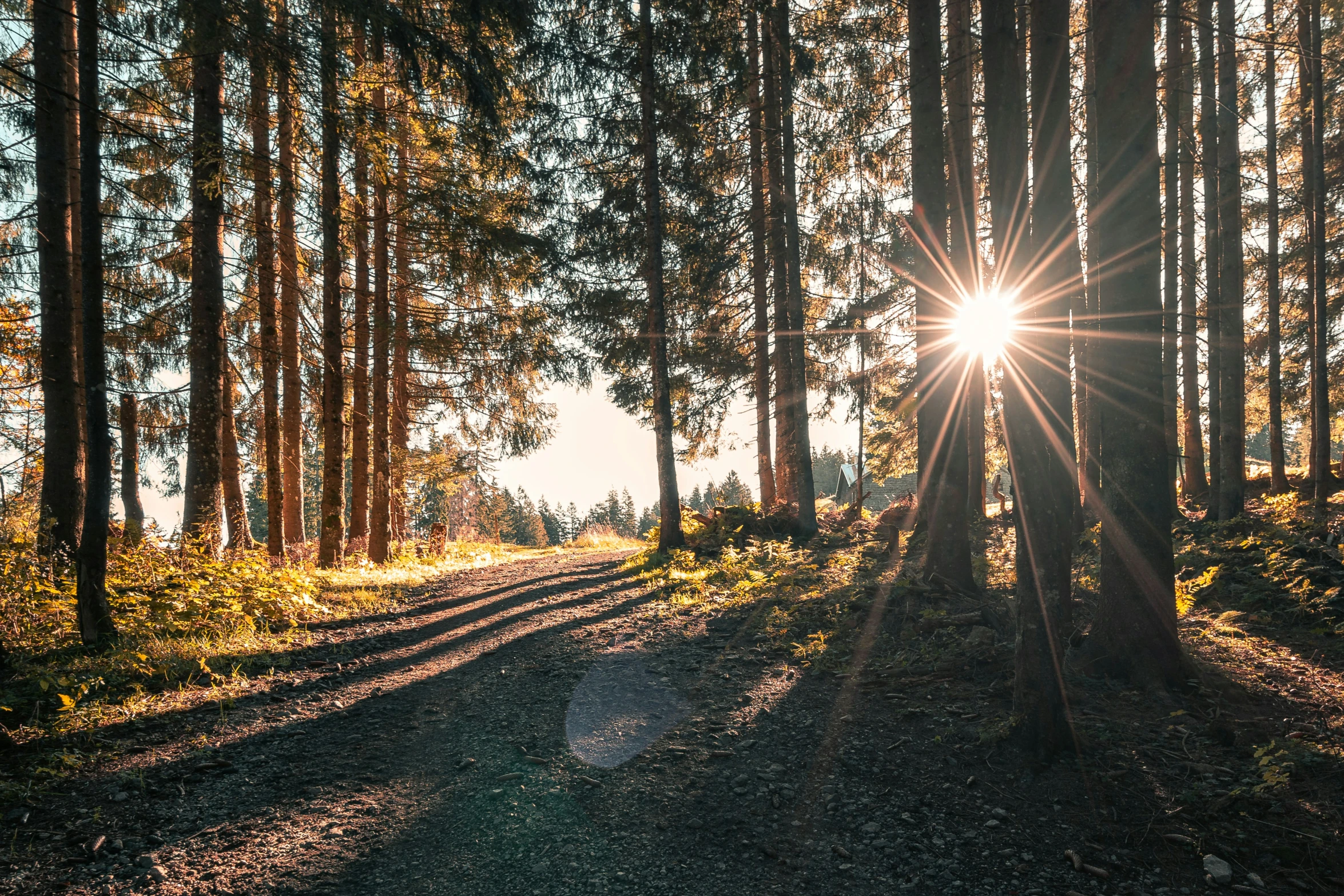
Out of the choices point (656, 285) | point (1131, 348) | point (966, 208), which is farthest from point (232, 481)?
point (1131, 348)

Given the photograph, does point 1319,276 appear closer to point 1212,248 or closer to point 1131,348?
point 1212,248

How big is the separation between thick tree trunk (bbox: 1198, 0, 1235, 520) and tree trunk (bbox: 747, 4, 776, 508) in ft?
27.1

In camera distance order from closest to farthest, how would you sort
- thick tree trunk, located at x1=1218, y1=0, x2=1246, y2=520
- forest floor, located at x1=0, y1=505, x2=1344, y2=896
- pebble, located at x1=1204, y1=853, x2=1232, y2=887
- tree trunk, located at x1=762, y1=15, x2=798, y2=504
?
pebble, located at x1=1204, y1=853, x2=1232, y2=887 → forest floor, located at x1=0, y1=505, x2=1344, y2=896 → thick tree trunk, located at x1=1218, y1=0, x2=1246, y2=520 → tree trunk, located at x1=762, y1=15, x2=798, y2=504

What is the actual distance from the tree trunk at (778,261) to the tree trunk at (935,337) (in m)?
5.00

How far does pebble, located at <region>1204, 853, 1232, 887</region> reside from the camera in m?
2.68

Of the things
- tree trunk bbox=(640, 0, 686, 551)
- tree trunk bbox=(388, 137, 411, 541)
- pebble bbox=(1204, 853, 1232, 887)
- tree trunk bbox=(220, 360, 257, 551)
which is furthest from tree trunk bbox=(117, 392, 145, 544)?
pebble bbox=(1204, 853, 1232, 887)

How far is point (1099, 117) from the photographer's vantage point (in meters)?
5.24

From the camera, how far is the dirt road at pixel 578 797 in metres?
2.78

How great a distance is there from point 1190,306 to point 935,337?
935 centimetres

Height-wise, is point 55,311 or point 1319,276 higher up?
point 1319,276

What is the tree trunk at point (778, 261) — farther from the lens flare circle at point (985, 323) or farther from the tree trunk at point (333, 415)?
the tree trunk at point (333, 415)

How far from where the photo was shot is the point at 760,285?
15.5 metres

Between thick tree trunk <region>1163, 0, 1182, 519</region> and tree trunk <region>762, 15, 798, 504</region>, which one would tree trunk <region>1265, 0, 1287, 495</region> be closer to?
thick tree trunk <region>1163, 0, 1182, 519</region>

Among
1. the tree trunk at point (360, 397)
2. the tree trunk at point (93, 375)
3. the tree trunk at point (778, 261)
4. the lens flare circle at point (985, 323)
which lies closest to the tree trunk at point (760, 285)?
the tree trunk at point (778, 261)
